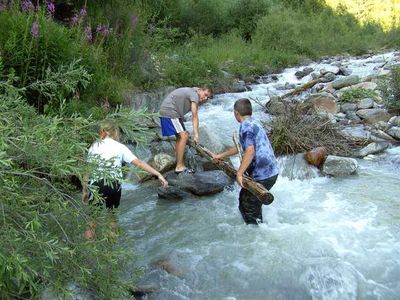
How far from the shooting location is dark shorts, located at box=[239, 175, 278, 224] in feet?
16.8

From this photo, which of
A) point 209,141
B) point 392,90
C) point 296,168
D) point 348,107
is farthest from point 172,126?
point 392,90

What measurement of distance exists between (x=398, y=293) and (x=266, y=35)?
19.3m

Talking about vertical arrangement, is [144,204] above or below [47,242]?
below

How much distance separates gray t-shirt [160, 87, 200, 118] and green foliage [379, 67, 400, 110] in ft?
16.8

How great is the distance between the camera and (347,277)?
4.37 meters

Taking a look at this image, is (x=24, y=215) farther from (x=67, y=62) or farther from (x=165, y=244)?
(x=67, y=62)

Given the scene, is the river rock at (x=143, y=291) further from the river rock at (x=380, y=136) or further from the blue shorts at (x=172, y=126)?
the river rock at (x=380, y=136)

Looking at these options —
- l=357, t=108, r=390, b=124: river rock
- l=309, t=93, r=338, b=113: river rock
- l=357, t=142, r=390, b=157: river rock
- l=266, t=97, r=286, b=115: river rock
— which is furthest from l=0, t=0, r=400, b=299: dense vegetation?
l=266, t=97, r=286, b=115: river rock

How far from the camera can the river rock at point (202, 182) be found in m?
Answer: 6.72

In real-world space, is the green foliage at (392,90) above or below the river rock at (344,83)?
above

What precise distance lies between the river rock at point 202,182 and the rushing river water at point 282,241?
0.51ft

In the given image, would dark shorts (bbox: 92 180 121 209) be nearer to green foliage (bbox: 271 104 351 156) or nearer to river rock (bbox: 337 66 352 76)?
green foliage (bbox: 271 104 351 156)

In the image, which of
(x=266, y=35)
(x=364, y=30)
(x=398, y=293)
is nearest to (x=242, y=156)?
(x=398, y=293)

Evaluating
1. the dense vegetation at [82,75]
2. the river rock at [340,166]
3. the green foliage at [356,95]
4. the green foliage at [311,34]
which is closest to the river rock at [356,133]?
the river rock at [340,166]
